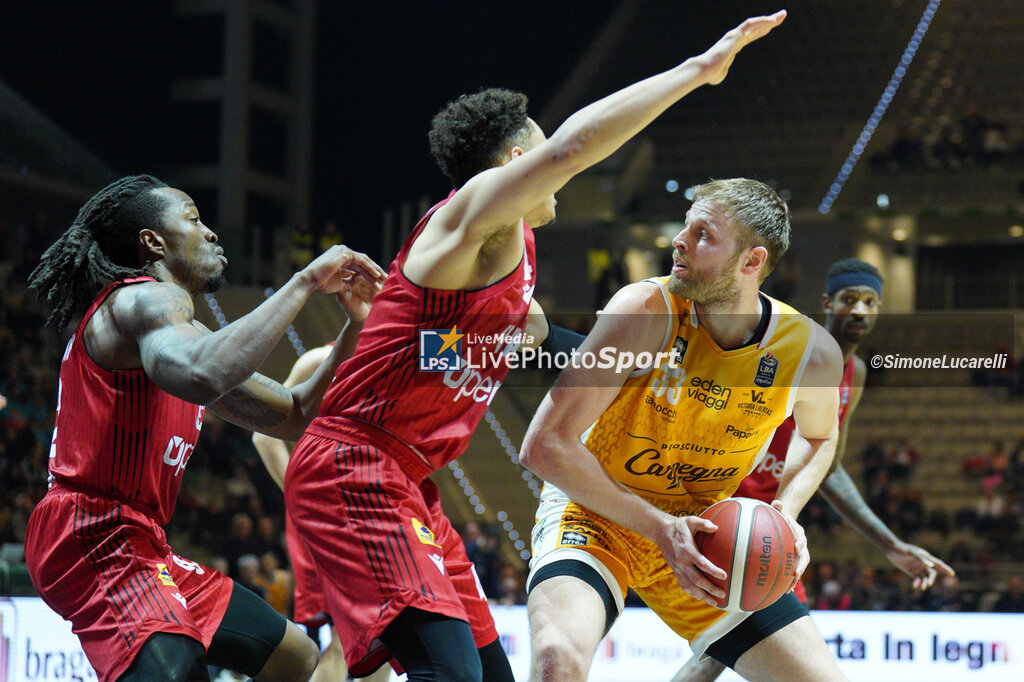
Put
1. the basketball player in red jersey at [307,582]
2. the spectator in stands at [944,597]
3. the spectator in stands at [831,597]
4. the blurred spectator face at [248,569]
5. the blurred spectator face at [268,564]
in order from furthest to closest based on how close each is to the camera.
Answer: the spectator in stands at [831,597]
the spectator in stands at [944,597]
the blurred spectator face at [268,564]
the blurred spectator face at [248,569]
the basketball player in red jersey at [307,582]

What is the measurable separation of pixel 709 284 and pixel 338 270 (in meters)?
1.06

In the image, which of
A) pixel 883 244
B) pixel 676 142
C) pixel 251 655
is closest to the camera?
pixel 251 655

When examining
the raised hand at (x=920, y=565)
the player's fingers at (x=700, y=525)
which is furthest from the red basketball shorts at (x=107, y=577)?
the raised hand at (x=920, y=565)

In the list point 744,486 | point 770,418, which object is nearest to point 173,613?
point 770,418

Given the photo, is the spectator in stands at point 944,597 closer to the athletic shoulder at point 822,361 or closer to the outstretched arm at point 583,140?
the athletic shoulder at point 822,361

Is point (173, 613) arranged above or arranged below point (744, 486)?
below

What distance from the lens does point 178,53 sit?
868 inches

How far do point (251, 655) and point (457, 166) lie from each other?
1.55m

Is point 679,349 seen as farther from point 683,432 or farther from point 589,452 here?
point 589,452

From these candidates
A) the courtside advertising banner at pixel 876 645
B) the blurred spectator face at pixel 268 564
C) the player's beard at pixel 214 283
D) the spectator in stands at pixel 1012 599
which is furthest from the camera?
the spectator in stands at pixel 1012 599

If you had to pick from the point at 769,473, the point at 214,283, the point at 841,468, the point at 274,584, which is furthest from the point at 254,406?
the point at 274,584

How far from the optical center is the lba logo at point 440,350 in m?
2.80

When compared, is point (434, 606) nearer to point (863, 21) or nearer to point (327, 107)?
point (327, 107)

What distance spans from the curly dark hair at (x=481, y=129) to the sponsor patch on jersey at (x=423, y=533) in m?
1.05
